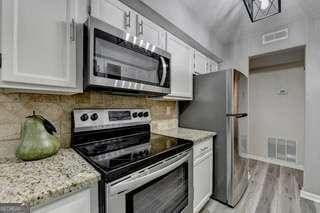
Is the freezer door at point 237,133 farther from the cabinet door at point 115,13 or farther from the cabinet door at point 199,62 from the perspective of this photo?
the cabinet door at point 115,13

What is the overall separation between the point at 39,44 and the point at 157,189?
1108 mm

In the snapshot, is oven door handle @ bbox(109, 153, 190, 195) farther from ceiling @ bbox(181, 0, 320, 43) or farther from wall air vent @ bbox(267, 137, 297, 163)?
wall air vent @ bbox(267, 137, 297, 163)

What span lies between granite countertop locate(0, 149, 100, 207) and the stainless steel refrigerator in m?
1.48

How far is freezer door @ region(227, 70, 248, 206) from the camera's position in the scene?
178 cm

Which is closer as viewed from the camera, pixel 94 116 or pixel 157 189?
pixel 157 189

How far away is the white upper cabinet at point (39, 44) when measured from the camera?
75 cm

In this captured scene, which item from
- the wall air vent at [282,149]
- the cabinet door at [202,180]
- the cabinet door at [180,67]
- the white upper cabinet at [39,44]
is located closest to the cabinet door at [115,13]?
the white upper cabinet at [39,44]

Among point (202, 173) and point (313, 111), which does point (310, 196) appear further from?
point (202, 173)

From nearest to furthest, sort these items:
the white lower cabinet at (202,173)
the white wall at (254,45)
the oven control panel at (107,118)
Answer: the oven control panel at (107,118), the white lower cabinet at (202,173), the white wall at (254,45)

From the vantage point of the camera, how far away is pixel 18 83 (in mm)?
786

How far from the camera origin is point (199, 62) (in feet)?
7.63

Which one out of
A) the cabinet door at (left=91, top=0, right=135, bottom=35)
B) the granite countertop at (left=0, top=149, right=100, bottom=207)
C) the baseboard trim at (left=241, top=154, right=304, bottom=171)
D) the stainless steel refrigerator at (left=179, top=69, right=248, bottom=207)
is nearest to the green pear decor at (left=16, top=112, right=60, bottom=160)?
the granite countertop at (left=0, top=149, right=100, bottom=207)

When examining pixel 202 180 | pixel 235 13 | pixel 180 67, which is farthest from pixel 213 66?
pixel 202 180

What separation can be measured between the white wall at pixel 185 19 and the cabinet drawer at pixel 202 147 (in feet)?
4.14
